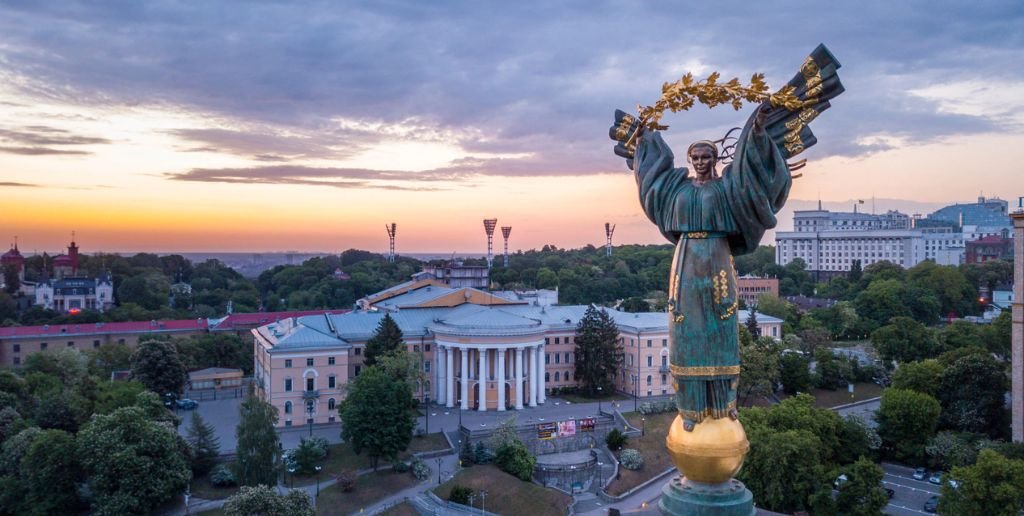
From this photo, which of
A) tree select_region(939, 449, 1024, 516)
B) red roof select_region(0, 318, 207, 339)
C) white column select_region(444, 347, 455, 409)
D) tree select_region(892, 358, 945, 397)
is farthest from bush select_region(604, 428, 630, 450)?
red roof select_region(0, 318, 207, 339)

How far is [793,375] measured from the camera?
5806cm

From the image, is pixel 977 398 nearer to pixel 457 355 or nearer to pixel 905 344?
pixel 905 344

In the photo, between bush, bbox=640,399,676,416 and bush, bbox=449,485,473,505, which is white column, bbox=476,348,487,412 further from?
bush, bbox=449,485,473,505

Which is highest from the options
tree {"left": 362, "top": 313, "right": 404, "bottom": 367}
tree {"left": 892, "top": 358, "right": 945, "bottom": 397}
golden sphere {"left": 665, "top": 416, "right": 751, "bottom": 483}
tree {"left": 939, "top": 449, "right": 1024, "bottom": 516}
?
golden sphere {"left": 665, "top": 416, "right": 751, "bottom": 483}

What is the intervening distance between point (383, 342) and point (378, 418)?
40.8 feet

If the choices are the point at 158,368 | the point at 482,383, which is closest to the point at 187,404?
the point at 158,368

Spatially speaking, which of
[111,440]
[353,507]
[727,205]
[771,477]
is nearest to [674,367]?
[727,205]

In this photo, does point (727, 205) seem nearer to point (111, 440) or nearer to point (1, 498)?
point (111, 440)

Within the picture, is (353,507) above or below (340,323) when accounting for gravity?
below

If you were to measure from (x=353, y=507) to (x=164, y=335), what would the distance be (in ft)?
145

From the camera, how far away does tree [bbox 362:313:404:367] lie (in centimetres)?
5428

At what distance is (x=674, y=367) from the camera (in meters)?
14.6

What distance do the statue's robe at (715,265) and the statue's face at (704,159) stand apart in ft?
1.09

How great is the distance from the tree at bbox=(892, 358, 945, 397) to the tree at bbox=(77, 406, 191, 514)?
4423cm
